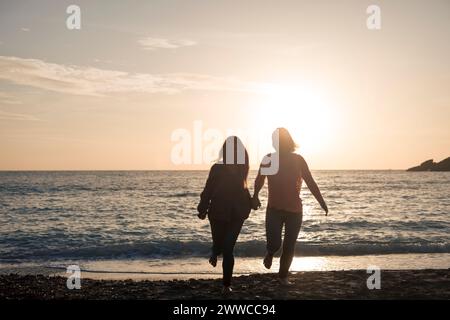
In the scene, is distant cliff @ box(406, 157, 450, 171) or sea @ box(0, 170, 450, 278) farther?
distant cliff @ box(406, 157, 450, 171)

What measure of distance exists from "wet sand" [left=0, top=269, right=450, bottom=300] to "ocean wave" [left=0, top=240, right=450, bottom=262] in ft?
21.5

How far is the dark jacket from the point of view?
7.25m

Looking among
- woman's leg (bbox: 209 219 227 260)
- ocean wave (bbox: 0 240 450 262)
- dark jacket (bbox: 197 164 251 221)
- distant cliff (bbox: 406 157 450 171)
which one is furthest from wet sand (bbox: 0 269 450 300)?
distant cliff (bbox: 406 157 450 171)

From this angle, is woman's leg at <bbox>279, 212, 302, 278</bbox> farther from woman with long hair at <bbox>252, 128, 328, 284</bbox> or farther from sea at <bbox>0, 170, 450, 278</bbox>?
sea at <bbox>0, 170, 450, 278</bbox>

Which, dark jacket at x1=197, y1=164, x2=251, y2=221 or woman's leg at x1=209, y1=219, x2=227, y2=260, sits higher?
dark jacket at x1=197, y1=164, x2=251, y2=221

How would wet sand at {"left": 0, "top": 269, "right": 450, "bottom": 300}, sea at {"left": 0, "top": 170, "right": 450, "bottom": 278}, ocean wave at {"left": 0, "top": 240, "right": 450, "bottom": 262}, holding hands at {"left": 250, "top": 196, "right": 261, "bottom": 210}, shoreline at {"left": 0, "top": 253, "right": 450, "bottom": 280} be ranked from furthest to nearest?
ocean wave at {"left": 0, "top": 240, "right": 450, "bottom": 262} → sea at {"left": 0, "top": 170, "right": 450, "bottom": 278} → shoreline at {"left": 0, "top": 253, "right": 450, "bottom": 280} → wet sand at {"left": 0, "top": 269, "right": 450, "bottom": 300} → holding hands at {"left": 250, "top": 196, "right": 261, "bottom": 210}

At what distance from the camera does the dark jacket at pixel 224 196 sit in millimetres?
7254

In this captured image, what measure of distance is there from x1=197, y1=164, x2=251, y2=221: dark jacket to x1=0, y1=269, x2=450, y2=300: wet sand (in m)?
1.29

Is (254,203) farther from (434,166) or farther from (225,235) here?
(434,166)

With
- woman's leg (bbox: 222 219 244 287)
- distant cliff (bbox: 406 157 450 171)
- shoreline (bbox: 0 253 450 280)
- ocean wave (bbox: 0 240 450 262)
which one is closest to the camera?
woman's leg (bbox: 222 219 244 287)

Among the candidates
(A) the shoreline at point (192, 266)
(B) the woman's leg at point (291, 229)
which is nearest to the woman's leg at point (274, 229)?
(B) the woman's leg at point (291, 229)
